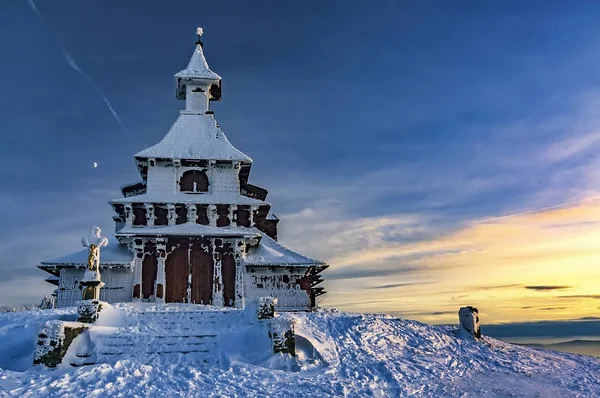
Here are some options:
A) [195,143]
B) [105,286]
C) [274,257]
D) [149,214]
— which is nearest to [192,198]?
[149,214]

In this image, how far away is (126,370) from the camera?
12.1 metres

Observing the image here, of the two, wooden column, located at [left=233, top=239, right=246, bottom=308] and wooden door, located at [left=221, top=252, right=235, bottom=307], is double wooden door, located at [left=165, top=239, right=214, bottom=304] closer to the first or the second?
wooden door, located at [left=221, top=252, right=235, bottom=307]

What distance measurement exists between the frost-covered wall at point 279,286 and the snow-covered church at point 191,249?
2.1 inches

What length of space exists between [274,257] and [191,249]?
451 centimetres

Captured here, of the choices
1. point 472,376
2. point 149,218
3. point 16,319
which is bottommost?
point 472,376

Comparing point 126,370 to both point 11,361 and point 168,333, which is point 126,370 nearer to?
point 168,333

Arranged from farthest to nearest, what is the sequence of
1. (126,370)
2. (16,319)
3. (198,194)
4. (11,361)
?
(198,194)
(16,319)
(11,361)
(126,370)

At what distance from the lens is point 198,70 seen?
3625 centimetres

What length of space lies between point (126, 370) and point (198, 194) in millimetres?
17641

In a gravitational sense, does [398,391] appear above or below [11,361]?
below

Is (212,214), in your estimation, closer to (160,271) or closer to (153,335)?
(160,271)

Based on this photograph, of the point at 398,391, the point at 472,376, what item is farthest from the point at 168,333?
the point at 472,376

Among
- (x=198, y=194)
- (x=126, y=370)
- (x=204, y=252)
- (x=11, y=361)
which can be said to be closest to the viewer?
(x=126, y=370)

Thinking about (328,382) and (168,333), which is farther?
(168,333)
